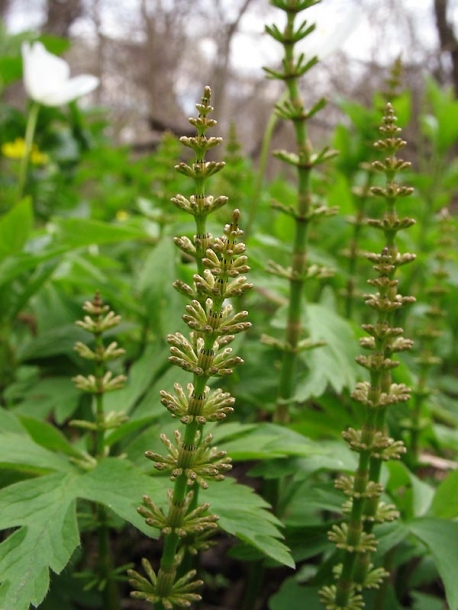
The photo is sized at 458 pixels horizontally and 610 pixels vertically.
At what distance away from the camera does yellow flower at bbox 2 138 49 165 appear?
3473mm

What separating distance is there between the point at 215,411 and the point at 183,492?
13cm

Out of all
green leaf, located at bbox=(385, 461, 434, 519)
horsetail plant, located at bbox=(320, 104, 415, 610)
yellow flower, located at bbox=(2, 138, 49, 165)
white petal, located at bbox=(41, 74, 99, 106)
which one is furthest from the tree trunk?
horsetail plant, located at bbox=(320, 104, 415, 610)

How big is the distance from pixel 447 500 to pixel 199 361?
2.37 feet

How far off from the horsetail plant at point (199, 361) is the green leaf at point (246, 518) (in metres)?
0.11

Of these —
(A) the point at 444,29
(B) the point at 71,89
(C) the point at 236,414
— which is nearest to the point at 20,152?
(B) the point at 71,89

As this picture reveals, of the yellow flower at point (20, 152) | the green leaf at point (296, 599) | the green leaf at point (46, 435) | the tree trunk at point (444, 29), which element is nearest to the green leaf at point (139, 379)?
the green leaf at point (46, 435)

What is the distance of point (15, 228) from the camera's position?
168cm

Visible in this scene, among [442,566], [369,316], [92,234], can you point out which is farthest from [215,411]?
[369,316]

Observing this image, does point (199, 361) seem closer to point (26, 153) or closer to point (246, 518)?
point (246, 518)

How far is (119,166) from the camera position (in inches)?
161

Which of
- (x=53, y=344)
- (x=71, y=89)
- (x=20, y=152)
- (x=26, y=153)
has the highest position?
(x=20, y=152)

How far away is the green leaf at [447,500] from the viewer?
1.20 meters

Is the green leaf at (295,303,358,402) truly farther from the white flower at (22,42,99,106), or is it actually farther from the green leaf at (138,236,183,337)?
the white flower at (22,42,99,106)

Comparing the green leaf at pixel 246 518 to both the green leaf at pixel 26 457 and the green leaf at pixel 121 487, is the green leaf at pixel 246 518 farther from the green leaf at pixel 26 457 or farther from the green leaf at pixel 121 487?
the green leaf at pixel 26 457
